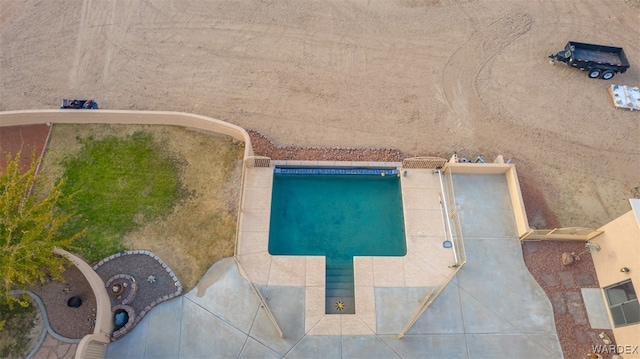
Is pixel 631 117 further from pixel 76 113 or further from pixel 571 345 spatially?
pixel 76 113

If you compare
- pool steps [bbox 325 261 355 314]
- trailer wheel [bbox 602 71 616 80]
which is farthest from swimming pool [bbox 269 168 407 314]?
trailer wheel [bbox 602 71 616 80]

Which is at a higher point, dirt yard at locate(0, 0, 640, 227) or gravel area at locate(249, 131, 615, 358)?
dirt yard at locate(0, 0, 640, 227)

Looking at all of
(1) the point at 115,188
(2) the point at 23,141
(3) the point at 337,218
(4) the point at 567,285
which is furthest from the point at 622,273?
(2) the point at 23,141

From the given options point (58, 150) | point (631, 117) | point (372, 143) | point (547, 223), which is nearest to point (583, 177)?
point (547, 223)

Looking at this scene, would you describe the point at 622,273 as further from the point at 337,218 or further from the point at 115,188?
the point at 115,188

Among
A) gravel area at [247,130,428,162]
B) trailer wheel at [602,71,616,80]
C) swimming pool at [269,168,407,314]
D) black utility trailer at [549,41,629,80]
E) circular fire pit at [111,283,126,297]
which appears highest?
black utility trailer at [549,41,629,80]

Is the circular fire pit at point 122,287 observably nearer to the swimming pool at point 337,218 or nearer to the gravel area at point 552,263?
the swimming pool at point 337,218

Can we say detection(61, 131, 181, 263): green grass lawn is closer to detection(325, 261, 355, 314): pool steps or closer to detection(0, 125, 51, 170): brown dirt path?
detection(0, 125, 51, 170): brown dirt path
